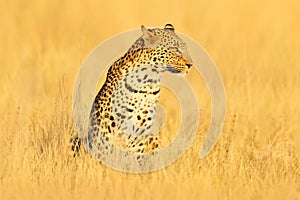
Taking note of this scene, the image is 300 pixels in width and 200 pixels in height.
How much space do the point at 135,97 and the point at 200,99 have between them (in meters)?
2.38

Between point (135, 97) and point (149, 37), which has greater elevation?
point (149, 37)

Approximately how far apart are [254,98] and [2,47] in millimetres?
3116

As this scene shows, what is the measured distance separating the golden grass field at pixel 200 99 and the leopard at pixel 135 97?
0.78ft

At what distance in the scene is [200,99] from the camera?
9.62 m

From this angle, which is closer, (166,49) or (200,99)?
(166,49)

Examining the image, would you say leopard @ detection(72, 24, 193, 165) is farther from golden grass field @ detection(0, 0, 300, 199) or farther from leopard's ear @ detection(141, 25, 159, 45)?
golden grass field @ detection(0, 0, 300, 199)

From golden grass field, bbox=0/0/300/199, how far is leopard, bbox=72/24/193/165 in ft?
0.78

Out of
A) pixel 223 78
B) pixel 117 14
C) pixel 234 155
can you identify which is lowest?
pixel 234 155

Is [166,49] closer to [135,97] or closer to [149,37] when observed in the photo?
[149,37]

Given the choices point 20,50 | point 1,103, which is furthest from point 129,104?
point 20,50

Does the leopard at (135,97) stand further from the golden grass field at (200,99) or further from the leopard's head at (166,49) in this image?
the golden grass field at (200,99)

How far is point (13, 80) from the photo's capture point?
938cm

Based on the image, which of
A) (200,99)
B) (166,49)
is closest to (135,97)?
(166,49)

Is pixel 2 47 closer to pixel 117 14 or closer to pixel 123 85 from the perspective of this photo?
pixel 117 14
